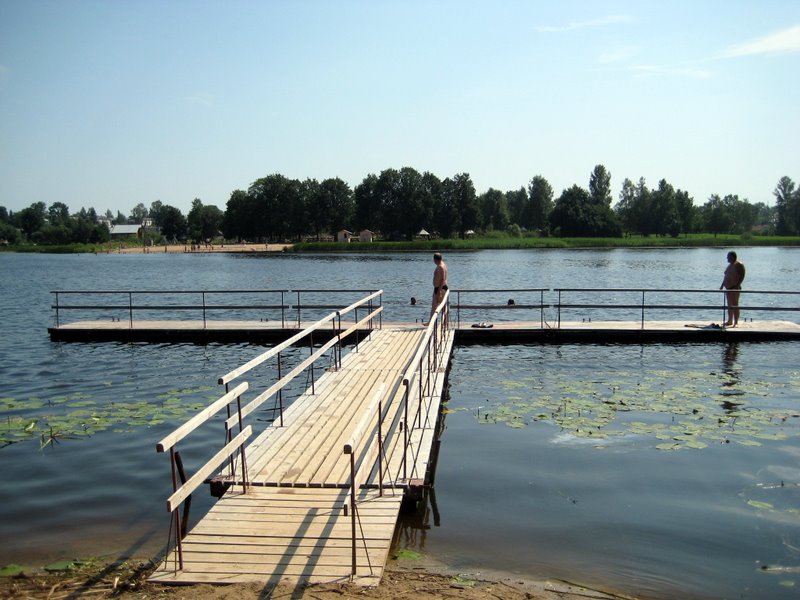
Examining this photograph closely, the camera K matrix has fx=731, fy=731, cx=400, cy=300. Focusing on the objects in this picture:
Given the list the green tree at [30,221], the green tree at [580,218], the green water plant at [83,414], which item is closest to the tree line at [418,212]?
the green tree at [580,218]

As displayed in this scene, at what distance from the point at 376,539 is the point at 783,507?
495 cm

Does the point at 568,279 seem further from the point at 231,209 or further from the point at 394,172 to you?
the point at 231,209

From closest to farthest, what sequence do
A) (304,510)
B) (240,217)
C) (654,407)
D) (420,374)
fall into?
1. (304,510)
2. (420,374)
3. (654,407)
4. (240,217)

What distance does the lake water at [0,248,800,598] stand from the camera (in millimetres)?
7172

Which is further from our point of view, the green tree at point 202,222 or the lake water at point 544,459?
the green tree at point 202,222

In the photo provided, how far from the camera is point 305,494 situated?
733 cm

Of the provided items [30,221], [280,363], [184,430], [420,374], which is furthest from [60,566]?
[30,221]

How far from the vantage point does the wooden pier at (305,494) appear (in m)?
5.93

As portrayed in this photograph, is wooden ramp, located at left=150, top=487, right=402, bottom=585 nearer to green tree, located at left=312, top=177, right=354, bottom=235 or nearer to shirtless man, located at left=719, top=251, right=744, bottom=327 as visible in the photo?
shirtless man, located at left=719, top=251, right=744, bottom=327

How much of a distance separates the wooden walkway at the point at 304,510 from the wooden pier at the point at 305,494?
1cm

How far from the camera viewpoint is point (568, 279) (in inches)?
2050

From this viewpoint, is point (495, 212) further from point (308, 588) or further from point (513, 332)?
point (308, 588)

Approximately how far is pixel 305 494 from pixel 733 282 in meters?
15.0

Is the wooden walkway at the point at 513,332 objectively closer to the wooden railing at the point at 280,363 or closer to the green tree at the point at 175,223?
the wooden railing at the point at 280,363
